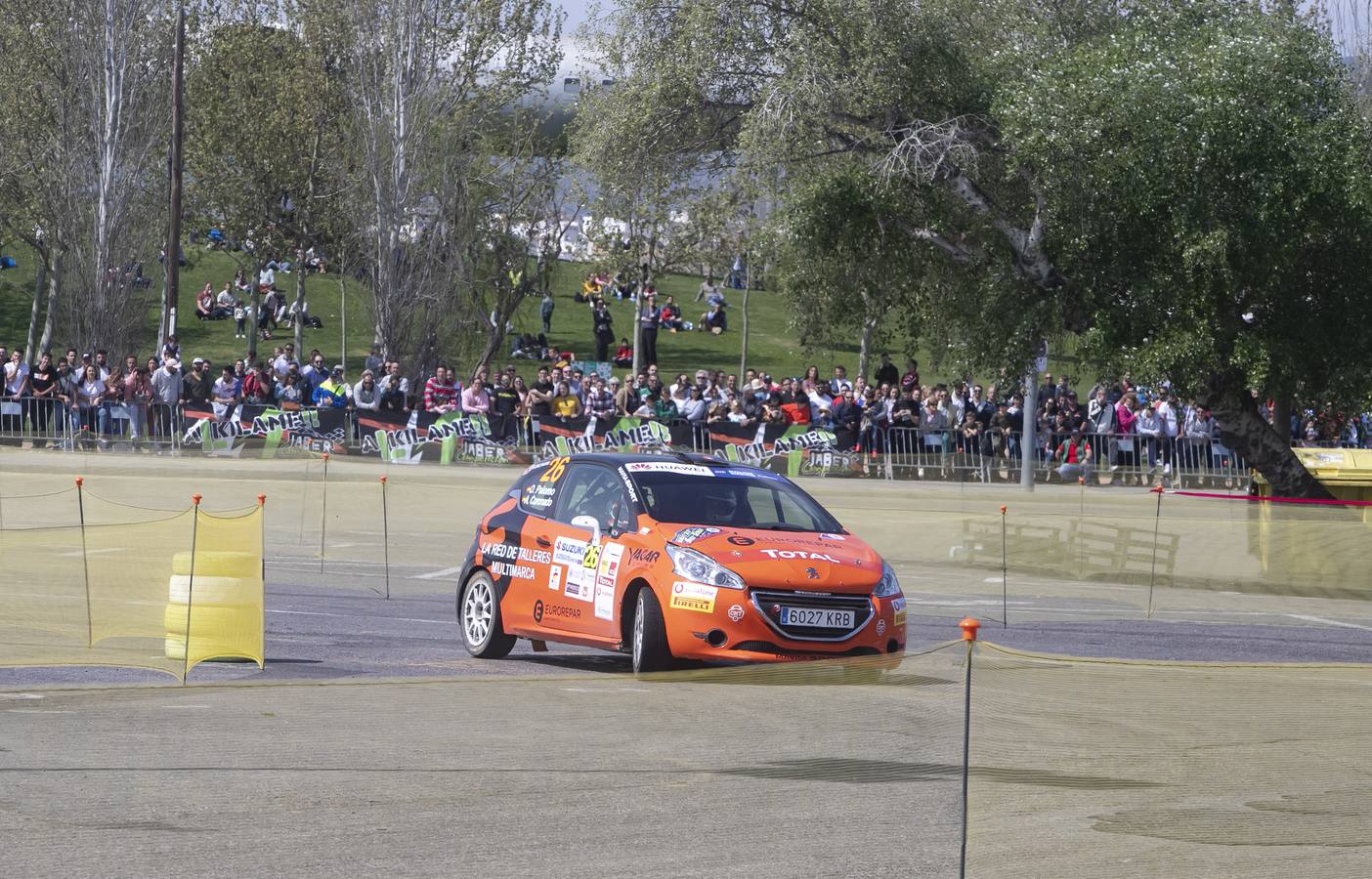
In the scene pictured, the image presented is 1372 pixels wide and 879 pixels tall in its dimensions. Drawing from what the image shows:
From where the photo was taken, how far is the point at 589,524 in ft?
38.3

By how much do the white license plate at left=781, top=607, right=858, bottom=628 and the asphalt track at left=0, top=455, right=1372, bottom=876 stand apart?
52.1 inches

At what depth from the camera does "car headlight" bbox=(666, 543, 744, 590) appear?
1049 centimetres

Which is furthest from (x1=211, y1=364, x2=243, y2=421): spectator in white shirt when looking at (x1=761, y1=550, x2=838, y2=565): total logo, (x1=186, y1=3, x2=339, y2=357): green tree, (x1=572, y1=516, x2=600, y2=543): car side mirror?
(x1=186, y1=3, x2=339, y2=357): green tree

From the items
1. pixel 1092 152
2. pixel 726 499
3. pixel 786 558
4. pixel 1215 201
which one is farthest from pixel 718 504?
pixel 1215 201

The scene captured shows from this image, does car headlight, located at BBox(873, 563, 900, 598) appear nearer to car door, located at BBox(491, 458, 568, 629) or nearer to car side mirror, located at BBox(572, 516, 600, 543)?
car side mirror, located at BBox(572, 516, 600, 543)

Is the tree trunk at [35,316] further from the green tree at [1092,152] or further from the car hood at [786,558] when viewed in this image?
the car hood at [786,558]

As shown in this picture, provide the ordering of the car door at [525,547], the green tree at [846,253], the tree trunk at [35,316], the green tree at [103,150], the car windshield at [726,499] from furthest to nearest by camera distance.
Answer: the tree trunk at [35,316] < the green tree at [103,150] < the green tree at [846,253] < the car door at [525,547] < the car windshield at [726,499]

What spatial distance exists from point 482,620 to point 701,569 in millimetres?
2363

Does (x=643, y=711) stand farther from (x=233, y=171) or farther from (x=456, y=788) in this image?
(x=233, y=171)

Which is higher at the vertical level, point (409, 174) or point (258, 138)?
point (258, 138)

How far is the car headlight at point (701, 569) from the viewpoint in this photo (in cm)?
1049

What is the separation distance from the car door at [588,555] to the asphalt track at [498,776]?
1208 millimetres

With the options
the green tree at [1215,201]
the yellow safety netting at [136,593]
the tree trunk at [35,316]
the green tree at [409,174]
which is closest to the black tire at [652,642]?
the yellow safety netting at [136,593]

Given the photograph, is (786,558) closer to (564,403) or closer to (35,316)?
(564,403)
